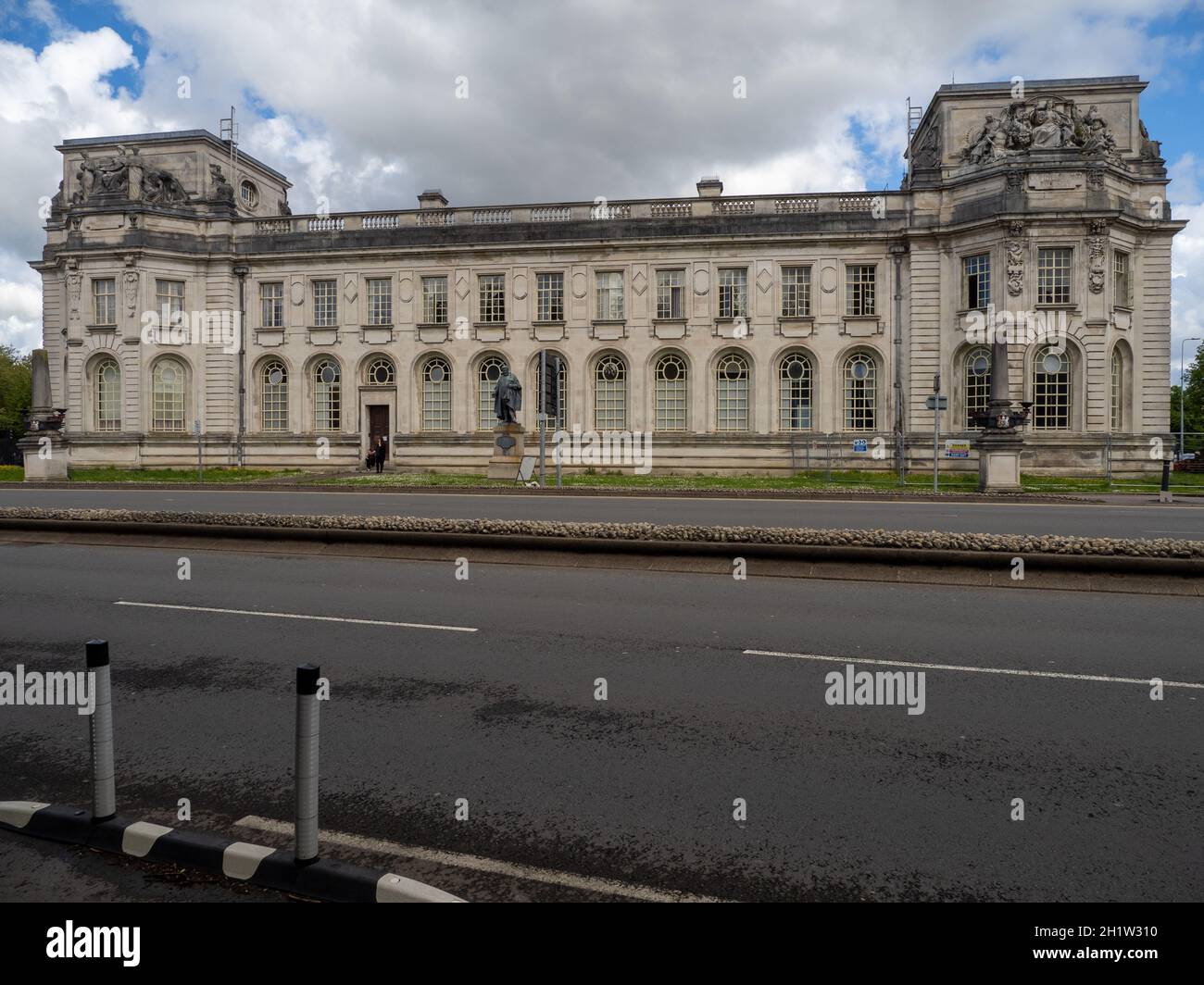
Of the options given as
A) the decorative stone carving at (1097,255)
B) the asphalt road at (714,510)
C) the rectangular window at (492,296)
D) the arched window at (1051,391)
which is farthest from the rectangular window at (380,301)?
the decorative stone carving at (1097,255)

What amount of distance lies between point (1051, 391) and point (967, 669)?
3280 cm

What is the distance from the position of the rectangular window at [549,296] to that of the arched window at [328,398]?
10724 millimetres

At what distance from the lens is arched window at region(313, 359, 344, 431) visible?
41.1 m

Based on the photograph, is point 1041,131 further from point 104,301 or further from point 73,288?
point 73,288

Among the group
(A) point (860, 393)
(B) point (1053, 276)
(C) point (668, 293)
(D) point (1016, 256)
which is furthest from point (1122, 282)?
Answer: (C) point (668, 293)

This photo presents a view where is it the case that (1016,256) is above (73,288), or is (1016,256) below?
below

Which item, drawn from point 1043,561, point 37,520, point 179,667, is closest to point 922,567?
point 1043,561

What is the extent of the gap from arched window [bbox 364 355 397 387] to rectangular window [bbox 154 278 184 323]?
32.0 feet

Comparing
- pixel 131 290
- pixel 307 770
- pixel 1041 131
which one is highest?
pixel 1041 131

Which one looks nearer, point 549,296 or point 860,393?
point 860,393

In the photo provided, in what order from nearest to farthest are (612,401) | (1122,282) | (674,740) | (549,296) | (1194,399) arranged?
(674,740) → (1122,282) → (612,401) → (549,296) → (1194,399)

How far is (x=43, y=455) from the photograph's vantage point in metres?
Answer: 33.9

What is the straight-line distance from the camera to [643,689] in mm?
5859
